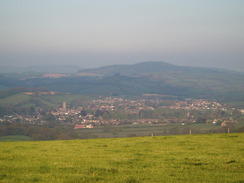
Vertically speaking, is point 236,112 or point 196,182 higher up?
point 196,182

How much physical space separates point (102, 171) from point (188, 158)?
3434 mm

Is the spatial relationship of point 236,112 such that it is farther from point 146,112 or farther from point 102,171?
point 102,171

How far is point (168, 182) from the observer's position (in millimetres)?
8234

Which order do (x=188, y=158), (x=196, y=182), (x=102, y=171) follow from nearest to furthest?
1. (x=196, y=182)
2. (x=102, y=171)
3. (x=188, y=158)

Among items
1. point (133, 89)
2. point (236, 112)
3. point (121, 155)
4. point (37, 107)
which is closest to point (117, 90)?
point (133, 89)

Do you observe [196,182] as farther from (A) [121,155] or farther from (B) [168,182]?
(A) [121,155]

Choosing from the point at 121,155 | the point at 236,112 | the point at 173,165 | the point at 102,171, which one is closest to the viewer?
the point at 102,171

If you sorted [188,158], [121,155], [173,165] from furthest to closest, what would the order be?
1. [121,155]
2. [188,158]
3. [173,165]

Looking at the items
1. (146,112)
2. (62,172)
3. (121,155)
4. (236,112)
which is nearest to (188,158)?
(121,155)

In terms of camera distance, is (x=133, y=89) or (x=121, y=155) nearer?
(x=121, y=155)

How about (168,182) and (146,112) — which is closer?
(168,182)

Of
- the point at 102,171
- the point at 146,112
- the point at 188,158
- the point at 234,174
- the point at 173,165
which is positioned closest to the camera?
the point at 234,174

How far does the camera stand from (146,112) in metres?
82.4

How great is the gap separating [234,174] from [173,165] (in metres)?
2.08
